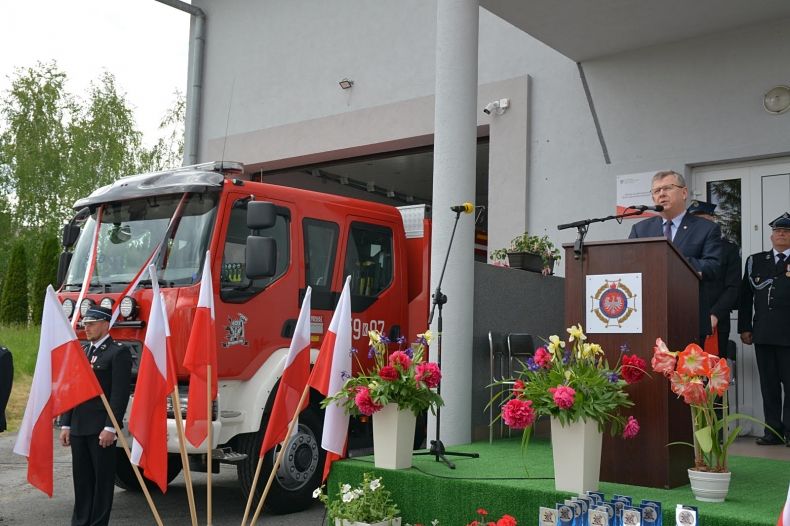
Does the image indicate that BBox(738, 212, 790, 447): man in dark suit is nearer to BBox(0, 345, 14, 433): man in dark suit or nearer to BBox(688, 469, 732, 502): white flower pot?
BBox(688, 469, 732, 502): white flower pot

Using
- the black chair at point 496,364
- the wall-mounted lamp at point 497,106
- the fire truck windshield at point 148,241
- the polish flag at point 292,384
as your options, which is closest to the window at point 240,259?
the fire truck windshield at point 148,241

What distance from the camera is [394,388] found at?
16.3ft

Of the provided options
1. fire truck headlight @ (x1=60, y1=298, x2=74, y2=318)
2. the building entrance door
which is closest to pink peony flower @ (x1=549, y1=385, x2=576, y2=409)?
fire truck headlight @ (x1=60, y1=298, x2=74, y2=318)

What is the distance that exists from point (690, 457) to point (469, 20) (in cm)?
372

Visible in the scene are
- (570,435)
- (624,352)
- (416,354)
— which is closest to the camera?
(570,435)

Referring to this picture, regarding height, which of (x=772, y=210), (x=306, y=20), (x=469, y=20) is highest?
(x=306, y=20)

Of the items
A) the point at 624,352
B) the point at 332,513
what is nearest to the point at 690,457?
the point at 624,352

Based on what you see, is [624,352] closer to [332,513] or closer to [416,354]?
[416,354]

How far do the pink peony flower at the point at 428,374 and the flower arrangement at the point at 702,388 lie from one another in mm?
1376

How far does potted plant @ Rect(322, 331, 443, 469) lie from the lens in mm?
4949

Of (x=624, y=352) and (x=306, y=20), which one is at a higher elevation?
(x=306, y=20)

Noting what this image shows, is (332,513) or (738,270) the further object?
(738,270)

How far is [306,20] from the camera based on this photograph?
12562mm

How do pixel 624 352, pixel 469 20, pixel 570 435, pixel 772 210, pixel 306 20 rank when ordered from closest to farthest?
1. pixel 570 435
2. pixel 624 352
3. pixel 469 20
4. pixel 772 210
5. pixel 306 20
